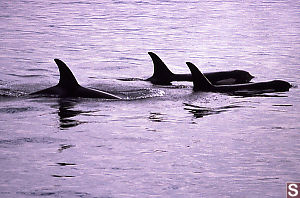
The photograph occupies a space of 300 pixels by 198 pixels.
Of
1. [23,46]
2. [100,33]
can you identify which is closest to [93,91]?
[23,46]

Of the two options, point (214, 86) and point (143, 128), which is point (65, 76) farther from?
point (214, 86)

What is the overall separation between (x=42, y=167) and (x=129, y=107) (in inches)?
200

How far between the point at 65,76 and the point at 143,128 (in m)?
2.82

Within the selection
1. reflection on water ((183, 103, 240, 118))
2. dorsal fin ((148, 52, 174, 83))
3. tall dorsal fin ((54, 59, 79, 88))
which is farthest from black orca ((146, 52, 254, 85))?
tall dorsal fin ((54, 59, 79, 88))

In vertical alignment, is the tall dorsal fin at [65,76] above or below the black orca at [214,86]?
above

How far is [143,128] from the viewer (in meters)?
14.6

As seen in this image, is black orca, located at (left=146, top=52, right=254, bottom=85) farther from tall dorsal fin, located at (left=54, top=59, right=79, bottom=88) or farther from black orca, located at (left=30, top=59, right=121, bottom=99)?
tall dorsal fin, located at (left=54, top=59, right=79, bottom=88)

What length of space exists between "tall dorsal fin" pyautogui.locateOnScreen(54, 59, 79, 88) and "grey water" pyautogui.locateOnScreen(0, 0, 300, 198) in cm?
36

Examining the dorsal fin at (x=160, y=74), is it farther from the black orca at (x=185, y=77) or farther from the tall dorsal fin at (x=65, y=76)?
the tall dorsal fin at (x=65, y=76)

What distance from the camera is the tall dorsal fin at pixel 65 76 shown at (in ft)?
53.9

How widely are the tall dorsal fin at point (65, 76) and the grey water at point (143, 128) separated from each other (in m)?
0.36

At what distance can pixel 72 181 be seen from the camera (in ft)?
36.0

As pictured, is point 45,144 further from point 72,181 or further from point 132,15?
point 132,15

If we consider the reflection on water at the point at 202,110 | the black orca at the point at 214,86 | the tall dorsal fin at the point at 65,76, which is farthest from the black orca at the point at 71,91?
the black orca at the point at 214,86
